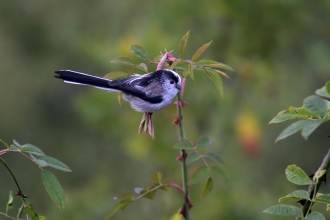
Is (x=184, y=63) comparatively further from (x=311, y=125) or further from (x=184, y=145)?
(x=311, y=125)

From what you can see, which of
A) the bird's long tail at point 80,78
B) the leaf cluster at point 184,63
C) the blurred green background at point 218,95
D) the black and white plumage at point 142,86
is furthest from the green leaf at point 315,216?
the blurred green background at point 218,95

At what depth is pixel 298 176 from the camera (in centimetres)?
145

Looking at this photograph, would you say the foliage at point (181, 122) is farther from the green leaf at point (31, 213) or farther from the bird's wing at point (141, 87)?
the green leaf at point (31, 213)

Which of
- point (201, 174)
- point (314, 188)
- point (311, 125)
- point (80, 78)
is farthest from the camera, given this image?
point (80, 78)

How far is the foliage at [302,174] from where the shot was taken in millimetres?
1320

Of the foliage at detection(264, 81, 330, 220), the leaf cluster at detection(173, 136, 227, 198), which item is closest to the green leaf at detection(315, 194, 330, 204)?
the foliage at detection(264, 81, 330, 220)

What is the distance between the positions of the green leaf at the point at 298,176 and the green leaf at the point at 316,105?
0.18 metres

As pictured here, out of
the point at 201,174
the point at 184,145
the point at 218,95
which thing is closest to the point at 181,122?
the point at 184,145

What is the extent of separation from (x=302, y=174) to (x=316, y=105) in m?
0.20

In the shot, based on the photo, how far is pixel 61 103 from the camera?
357 inches

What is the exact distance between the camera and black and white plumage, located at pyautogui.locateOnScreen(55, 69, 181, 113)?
1.90 metres

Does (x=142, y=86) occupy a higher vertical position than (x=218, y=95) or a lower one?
higher

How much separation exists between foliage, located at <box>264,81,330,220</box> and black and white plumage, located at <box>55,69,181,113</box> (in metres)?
0.50

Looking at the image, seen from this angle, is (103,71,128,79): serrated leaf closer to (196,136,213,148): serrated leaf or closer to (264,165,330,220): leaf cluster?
(196,136,213,148): serrated leaf
